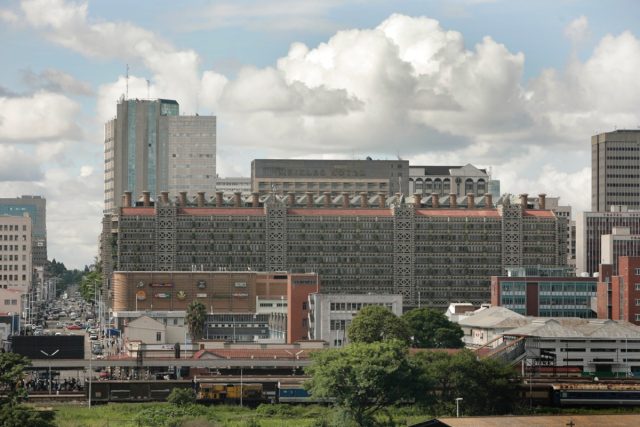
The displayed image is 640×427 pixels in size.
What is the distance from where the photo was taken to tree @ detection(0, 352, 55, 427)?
138 metres

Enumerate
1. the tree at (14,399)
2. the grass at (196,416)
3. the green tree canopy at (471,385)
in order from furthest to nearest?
the green tree canopy at (471,385)
the grass at (196,416)
the tree at (14,399)

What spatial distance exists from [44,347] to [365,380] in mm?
Result: 54714

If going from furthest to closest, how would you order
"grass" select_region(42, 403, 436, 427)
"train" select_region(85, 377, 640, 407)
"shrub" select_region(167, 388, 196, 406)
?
1. "train" select_region(85, 377, 640, 407)
2. "shrub" select_region(167, 388, 196, 406)
3. "grass" select_region(42, 403, 436, 427)

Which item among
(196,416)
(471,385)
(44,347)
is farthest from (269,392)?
(44,347)

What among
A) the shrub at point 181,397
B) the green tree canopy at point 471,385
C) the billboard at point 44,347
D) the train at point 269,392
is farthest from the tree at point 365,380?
the billboard at point 44,347

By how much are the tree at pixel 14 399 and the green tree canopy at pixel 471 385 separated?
127 feet

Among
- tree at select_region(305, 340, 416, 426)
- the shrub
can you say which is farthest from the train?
tree at select_region(305, 340, 416, 426)

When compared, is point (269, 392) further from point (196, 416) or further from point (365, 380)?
point (365, 380)

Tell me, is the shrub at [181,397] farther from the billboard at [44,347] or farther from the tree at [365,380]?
the billboard at [44,347]

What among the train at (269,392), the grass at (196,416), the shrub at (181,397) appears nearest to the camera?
the grass at (196,416)

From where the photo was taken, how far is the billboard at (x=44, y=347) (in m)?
196

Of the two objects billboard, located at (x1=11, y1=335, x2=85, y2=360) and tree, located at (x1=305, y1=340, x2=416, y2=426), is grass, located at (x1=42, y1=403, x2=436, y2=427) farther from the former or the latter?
billboard, located at (x1=11, y1=335, x2=85, y2=360)

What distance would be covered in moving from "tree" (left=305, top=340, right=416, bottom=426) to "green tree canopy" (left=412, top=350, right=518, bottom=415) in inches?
125

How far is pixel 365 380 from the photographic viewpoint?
158 metres
